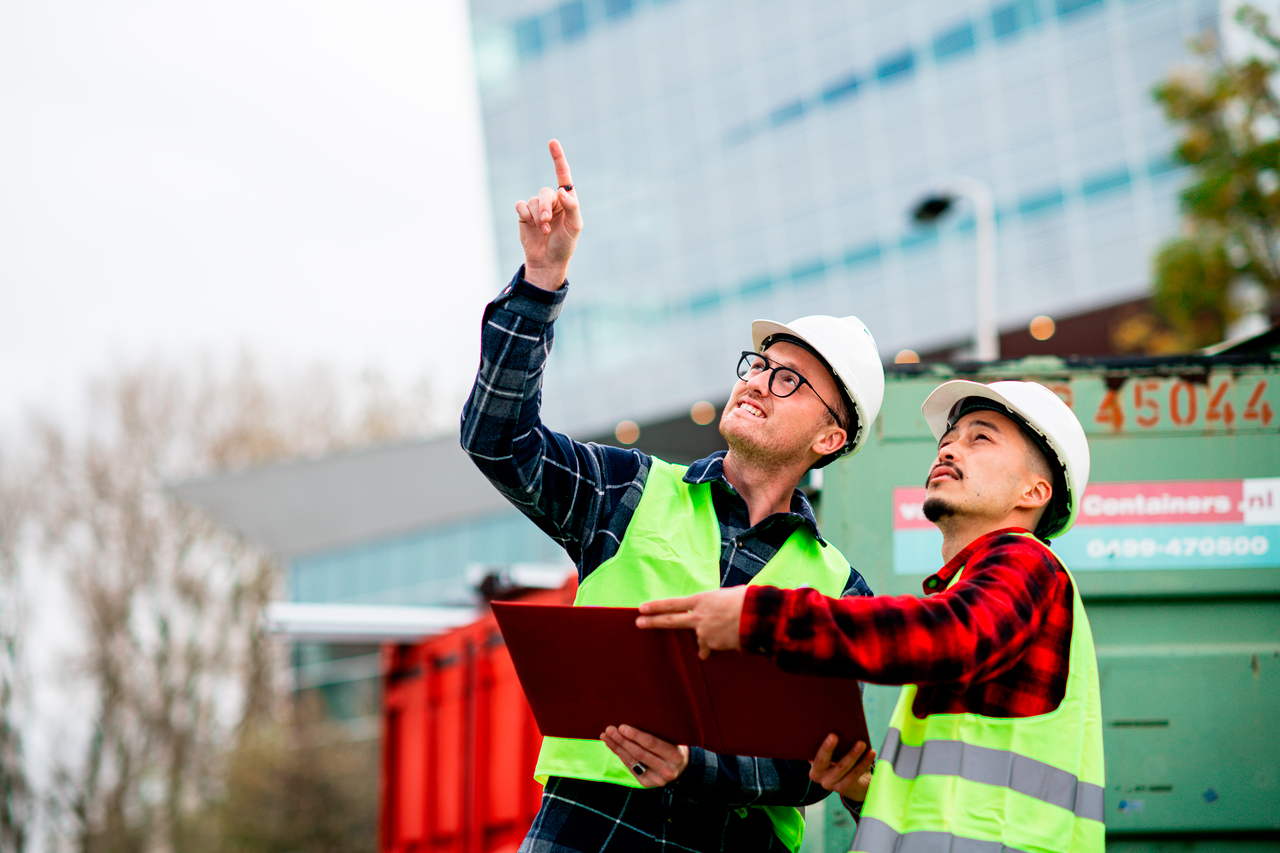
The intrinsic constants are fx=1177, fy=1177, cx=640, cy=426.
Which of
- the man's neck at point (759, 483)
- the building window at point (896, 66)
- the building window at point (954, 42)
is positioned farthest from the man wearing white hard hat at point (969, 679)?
the building window at point (896, 66)

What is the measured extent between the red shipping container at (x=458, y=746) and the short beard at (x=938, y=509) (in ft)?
10.5

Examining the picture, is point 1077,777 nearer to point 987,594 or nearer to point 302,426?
point 987,594

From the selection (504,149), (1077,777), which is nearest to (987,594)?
(1077,777)

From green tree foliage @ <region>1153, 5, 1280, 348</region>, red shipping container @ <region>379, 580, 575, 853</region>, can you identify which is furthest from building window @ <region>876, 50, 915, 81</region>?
red shipping container @ <region>379, 580, 575, 853</region>

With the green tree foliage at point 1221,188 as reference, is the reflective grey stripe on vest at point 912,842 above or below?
below

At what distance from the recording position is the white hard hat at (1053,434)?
247 cm

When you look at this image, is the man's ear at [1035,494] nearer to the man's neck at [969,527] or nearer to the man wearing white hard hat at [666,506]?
the man's neck at [969,527]

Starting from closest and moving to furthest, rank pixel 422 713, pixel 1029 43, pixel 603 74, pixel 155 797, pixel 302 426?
pixel 422 713 → pixel 155 797 → pixel 1029 43 → pixel 302 426 → pixel 603 74

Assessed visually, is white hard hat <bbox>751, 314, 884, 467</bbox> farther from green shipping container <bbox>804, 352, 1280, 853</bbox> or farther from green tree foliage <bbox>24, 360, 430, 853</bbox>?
green tree foliage <bbox>24, 360, 430, 853</bbox>

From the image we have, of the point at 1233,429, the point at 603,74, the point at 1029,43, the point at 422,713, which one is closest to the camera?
the point at 1233,429

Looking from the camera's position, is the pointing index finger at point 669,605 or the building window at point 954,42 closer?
the pointing index finger at point 669,605

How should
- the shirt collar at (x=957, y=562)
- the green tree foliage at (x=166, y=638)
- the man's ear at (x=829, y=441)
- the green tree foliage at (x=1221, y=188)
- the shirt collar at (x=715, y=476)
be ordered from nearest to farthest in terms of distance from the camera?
the shirt collar at (x=957, y=562), the shirt collar at (x=715, y=476), the man's ear at (x=829, y=441), the green tree foliage at (x=1221, y=188), the green tree foliage at (x=166, y=638)

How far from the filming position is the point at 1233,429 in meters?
3.70

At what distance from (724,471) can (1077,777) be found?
3.75 ft
